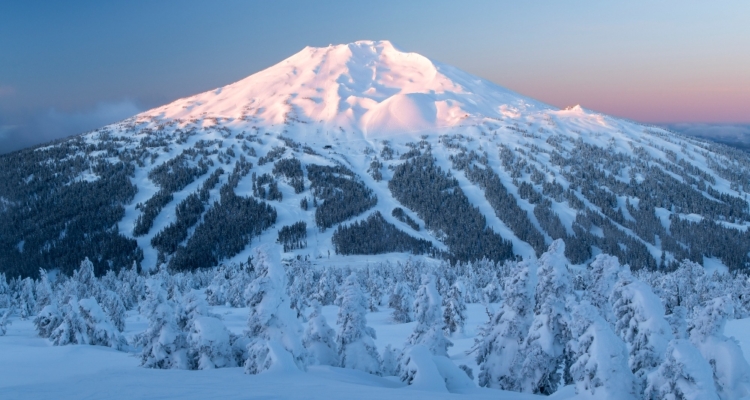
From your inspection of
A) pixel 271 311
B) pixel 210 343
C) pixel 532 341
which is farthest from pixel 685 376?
pixel 210 343

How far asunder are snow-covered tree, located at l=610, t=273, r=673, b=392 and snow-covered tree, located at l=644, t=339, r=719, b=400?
363 cm

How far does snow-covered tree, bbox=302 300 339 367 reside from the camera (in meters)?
26.6

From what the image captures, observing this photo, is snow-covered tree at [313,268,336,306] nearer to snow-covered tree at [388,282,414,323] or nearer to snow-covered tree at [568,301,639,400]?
snow-covered tree at [388,282,414,323]

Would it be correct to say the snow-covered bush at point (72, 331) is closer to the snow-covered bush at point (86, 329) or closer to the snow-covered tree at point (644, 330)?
the snow-covered bush at point (86, 329)

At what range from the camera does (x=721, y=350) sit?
67.2 feet

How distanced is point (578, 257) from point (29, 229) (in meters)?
204

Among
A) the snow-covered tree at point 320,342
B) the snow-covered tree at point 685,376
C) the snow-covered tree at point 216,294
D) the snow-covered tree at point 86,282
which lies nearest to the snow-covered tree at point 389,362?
the snow-covered tree at point 320,342

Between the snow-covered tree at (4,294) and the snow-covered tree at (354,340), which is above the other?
the snow-covered tree at (354,340)

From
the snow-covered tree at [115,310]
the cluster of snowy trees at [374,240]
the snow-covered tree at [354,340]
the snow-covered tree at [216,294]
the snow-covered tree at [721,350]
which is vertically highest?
the snow-covered tree at [721,350]

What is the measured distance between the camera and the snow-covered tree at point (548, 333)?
20812 millimetres

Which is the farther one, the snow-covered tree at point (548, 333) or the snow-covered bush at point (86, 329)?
the snow-covered bush at point (86, 329)

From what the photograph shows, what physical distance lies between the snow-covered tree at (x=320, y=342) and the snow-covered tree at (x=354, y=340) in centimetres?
57

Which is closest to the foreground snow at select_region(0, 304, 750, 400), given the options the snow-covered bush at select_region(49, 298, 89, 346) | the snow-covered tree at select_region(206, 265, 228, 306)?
the snow-covered bush at select_region(49, 298, 89, 346)

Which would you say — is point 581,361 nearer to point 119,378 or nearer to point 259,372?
point 259,372
